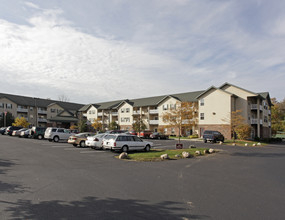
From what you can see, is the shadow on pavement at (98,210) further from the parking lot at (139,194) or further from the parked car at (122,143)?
the parked car at (122,143)

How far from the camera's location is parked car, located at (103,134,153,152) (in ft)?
61.1

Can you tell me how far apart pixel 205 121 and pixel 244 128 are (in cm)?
1431

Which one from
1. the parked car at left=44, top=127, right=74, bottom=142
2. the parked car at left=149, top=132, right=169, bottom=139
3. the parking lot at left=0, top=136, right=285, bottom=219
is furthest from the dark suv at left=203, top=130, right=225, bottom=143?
the parking lot at left=0, top=136, right=285, bottom=219

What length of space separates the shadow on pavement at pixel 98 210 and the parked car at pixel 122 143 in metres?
12.0

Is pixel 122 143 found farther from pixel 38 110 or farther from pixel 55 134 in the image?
pixel 38 110

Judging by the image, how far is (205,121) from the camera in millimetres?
46438

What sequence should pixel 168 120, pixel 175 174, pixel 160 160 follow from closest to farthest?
pixel 175 174 → pixel 160 160 → pixel 168 120

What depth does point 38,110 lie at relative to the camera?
77125 millimetres

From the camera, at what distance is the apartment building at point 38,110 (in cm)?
7070

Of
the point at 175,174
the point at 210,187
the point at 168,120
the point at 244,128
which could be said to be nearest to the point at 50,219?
the point at 210,187

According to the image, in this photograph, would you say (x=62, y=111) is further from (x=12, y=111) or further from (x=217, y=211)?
(x=217, y=211)

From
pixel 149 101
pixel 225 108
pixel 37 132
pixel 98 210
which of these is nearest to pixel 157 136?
pixel 225 108

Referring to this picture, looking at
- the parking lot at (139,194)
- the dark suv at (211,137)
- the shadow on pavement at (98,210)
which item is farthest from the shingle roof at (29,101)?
the shadow on pavement at (98,210)

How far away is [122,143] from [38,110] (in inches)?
2637
